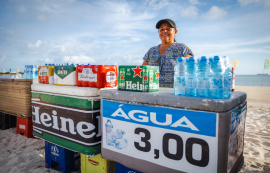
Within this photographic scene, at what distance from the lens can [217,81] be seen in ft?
5.43

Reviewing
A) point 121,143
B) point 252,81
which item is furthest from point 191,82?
point 252,81

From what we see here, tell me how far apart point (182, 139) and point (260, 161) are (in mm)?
2774

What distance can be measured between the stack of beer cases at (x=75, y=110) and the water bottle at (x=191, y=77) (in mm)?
1068

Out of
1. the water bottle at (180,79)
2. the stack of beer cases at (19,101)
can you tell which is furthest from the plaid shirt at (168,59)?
the stack of beer cases at (19,101)

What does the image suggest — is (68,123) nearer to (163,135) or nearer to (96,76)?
(96,76)

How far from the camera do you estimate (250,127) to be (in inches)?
218

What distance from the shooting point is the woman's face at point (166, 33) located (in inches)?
125

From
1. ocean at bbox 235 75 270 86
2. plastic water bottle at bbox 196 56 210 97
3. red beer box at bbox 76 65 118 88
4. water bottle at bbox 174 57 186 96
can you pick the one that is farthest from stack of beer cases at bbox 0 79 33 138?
ocean at bbox 235 75 270 86

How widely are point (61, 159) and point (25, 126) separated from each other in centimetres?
222

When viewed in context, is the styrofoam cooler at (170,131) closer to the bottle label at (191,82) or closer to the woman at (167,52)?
the bottle label at (191,82)

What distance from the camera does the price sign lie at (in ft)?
5.06

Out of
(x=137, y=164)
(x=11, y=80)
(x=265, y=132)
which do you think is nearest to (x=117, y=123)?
(x=137, y=164)

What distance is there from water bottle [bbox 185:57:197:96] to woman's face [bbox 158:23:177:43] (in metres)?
1.43

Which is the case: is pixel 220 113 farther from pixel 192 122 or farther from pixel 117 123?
pixel 117 123
